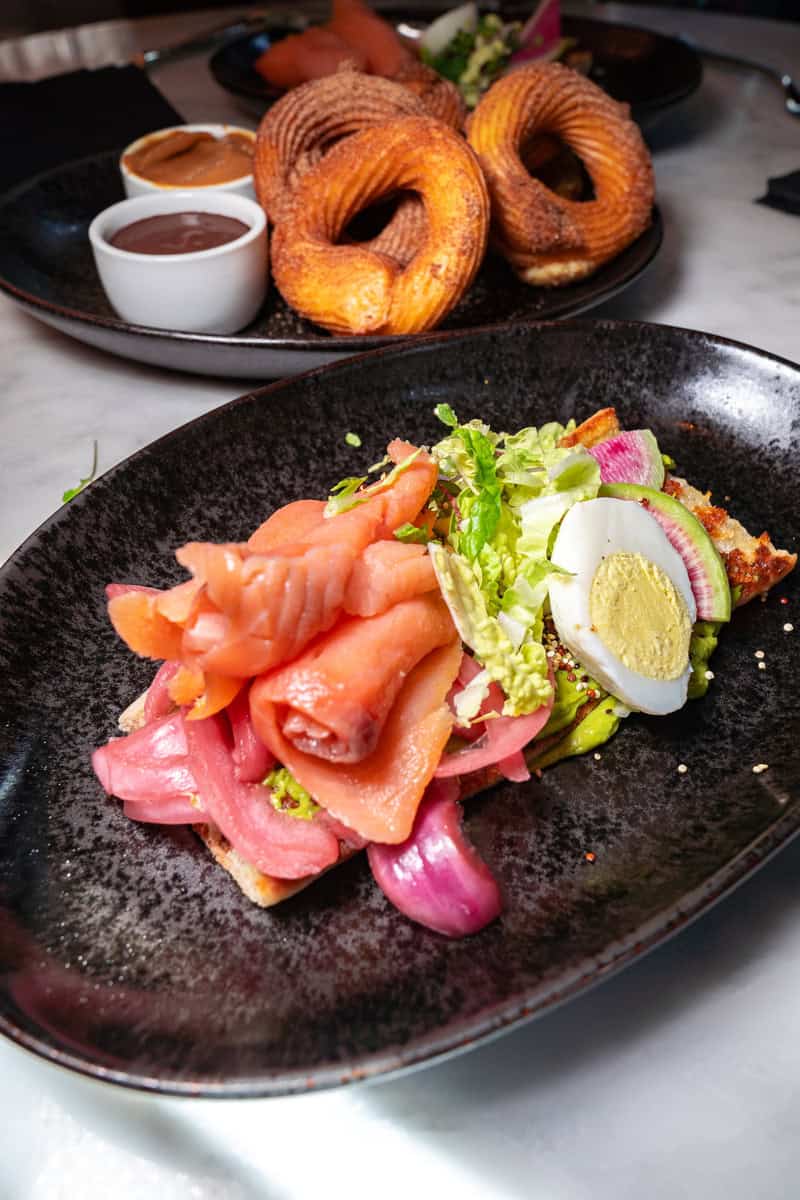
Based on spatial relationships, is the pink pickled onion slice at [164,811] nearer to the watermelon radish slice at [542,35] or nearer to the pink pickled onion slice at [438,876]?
the pink pickled onion slice at [438,876]

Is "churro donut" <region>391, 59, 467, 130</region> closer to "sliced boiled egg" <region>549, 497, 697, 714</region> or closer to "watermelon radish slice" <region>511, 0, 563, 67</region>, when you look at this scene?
"watermelon radish slice" <region>511, 0, 563, 67</region>

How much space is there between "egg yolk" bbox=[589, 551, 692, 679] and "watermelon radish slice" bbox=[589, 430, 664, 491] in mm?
347

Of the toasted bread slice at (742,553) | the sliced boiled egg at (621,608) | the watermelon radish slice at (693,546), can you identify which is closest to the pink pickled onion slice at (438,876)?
the sliced boiled egg at (621,608)

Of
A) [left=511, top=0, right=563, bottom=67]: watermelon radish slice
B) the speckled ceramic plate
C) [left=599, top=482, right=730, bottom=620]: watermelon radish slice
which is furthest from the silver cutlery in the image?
[left=599, top=482, right=730, bottom=620]: watermelon radish slice

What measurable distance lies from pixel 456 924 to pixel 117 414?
2.35 meters

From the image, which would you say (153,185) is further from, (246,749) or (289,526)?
(246,749)

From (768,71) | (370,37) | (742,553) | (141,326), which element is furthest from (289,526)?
(768,71)

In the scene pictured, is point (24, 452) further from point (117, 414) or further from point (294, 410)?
point (294, 410)

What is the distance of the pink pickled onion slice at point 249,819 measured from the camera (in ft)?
5.64

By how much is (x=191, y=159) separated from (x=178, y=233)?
0.67m

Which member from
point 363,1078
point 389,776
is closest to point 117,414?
point 389,776

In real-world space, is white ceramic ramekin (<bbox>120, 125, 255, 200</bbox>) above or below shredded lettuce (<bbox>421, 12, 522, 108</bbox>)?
above

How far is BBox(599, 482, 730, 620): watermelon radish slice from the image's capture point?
7.29ft

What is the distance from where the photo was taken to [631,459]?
242 centimetres
